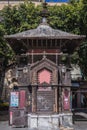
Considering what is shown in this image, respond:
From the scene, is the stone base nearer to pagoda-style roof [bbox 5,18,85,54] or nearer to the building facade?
the building facade

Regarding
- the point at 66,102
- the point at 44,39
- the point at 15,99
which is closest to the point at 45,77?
the point at 66,102

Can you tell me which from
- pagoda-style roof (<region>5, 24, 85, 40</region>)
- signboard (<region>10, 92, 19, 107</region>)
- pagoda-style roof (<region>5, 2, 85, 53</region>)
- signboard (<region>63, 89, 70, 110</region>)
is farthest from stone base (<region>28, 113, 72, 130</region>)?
pagoda-style roof (<region>5, 24, 85, 40</region>)

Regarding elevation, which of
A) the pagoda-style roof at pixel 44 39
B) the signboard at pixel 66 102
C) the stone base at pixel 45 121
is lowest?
the stone base at pixel 45 121

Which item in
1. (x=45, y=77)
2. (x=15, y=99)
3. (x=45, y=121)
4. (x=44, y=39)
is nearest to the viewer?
(x=45, y=121)

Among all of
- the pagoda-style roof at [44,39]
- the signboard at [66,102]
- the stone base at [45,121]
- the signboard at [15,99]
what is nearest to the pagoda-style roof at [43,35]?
the pagoda-style roof at [44,39]

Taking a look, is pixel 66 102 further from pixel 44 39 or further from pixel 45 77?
pixel 44 39

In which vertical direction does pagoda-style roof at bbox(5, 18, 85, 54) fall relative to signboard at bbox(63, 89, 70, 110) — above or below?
above

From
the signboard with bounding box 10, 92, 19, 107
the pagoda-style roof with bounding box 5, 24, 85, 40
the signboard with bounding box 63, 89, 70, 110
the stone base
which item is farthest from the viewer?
the signboard with bounding box 10, 92, 19, 107

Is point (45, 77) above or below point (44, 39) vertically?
below

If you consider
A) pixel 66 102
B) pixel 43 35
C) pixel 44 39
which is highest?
pixel 43 35

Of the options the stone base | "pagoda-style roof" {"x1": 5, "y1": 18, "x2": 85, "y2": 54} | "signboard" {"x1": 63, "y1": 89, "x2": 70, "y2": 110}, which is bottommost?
the stone base

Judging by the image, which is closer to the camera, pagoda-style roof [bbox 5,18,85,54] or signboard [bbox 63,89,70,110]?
pagoda-style roof [bbox 5,18,85,54]

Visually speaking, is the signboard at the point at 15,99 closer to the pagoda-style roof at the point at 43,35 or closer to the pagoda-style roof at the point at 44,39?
the pagoda-style roof at the point at 44,39

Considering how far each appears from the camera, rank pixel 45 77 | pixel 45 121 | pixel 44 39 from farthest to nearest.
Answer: pixel 45 77 → pixel 44 39 → pixel 45 121
